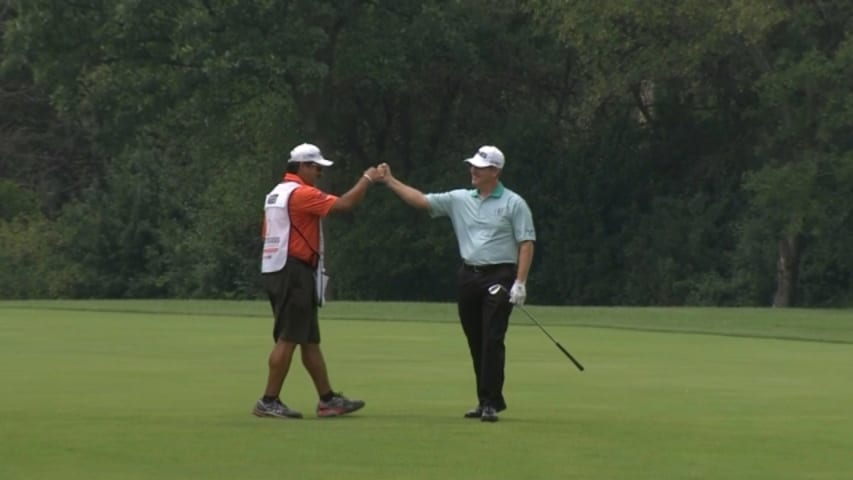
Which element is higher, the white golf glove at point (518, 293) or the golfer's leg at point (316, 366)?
the white golf glove at point (518, 293)

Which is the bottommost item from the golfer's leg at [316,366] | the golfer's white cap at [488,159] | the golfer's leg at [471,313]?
the golfer's leg at [316,366]

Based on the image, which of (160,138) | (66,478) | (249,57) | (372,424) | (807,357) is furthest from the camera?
(160,138)

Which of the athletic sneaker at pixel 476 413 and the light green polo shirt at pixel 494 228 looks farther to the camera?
the light green polo shirt at pixel 494 228

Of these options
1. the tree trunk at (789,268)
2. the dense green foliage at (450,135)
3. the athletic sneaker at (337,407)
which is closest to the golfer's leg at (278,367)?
the athletic sneaker at (337,407)

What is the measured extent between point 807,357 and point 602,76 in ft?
91.4

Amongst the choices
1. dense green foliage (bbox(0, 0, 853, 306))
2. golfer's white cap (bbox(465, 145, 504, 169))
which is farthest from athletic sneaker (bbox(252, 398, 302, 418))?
dense green foliage (bbox(0, 0, 853, 306))

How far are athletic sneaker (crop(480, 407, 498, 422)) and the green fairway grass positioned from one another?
23cm

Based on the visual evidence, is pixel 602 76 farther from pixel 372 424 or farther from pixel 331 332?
pixel 372 424

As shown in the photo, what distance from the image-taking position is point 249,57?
47.8 m

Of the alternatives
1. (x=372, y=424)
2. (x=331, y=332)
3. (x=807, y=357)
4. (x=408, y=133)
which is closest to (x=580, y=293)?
(x=408, y=133)

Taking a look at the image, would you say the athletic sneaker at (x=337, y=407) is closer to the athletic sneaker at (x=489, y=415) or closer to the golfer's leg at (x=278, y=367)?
the golfer's leg at (x=278, y=367)

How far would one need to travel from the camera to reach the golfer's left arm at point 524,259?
1401 cm

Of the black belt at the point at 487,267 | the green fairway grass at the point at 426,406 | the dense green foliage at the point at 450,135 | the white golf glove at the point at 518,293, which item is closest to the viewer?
the green fairway grass at the point at 426,406

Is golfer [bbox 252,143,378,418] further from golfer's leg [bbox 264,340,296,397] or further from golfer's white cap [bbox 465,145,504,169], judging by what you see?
golfer's white cap [bbox 465,145,504,169]
